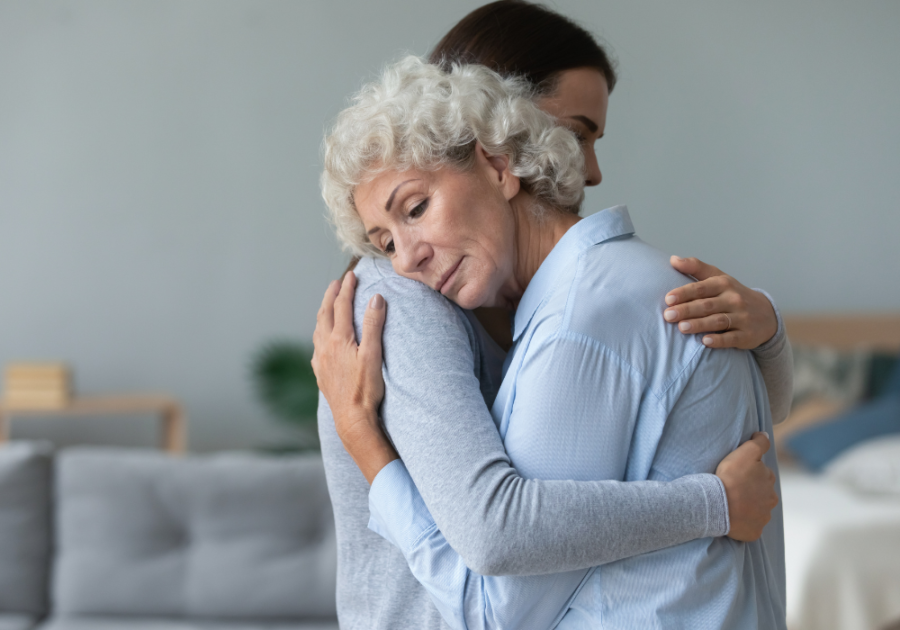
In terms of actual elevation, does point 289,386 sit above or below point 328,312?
below

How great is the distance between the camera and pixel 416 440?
81 cm

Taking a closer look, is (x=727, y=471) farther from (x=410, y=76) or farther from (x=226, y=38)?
(x=226, y=38)

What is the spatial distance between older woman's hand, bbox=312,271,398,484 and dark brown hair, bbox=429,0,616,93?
398 mm

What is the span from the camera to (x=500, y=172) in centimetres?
98

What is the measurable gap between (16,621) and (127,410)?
1.42 m

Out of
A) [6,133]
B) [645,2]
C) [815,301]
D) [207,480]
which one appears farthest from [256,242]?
[815,301]

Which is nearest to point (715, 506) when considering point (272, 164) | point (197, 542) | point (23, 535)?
point (197, 542)

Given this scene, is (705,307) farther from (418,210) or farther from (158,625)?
(158,625)

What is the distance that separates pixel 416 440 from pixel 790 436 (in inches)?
126

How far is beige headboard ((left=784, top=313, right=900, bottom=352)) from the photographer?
13.0 ft

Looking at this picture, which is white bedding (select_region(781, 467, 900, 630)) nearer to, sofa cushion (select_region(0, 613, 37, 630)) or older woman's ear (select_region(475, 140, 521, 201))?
older woman's ear (select_region(475, 140, 521, 201))

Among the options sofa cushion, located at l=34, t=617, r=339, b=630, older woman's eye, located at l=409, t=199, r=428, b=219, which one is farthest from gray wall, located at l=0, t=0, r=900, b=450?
older woman's eye, located at l=409, t=199, r=428, b=219

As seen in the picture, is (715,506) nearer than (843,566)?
Yes

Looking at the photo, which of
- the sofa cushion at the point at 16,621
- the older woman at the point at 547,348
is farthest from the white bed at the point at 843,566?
the sofa cushion at the point at 16,621
